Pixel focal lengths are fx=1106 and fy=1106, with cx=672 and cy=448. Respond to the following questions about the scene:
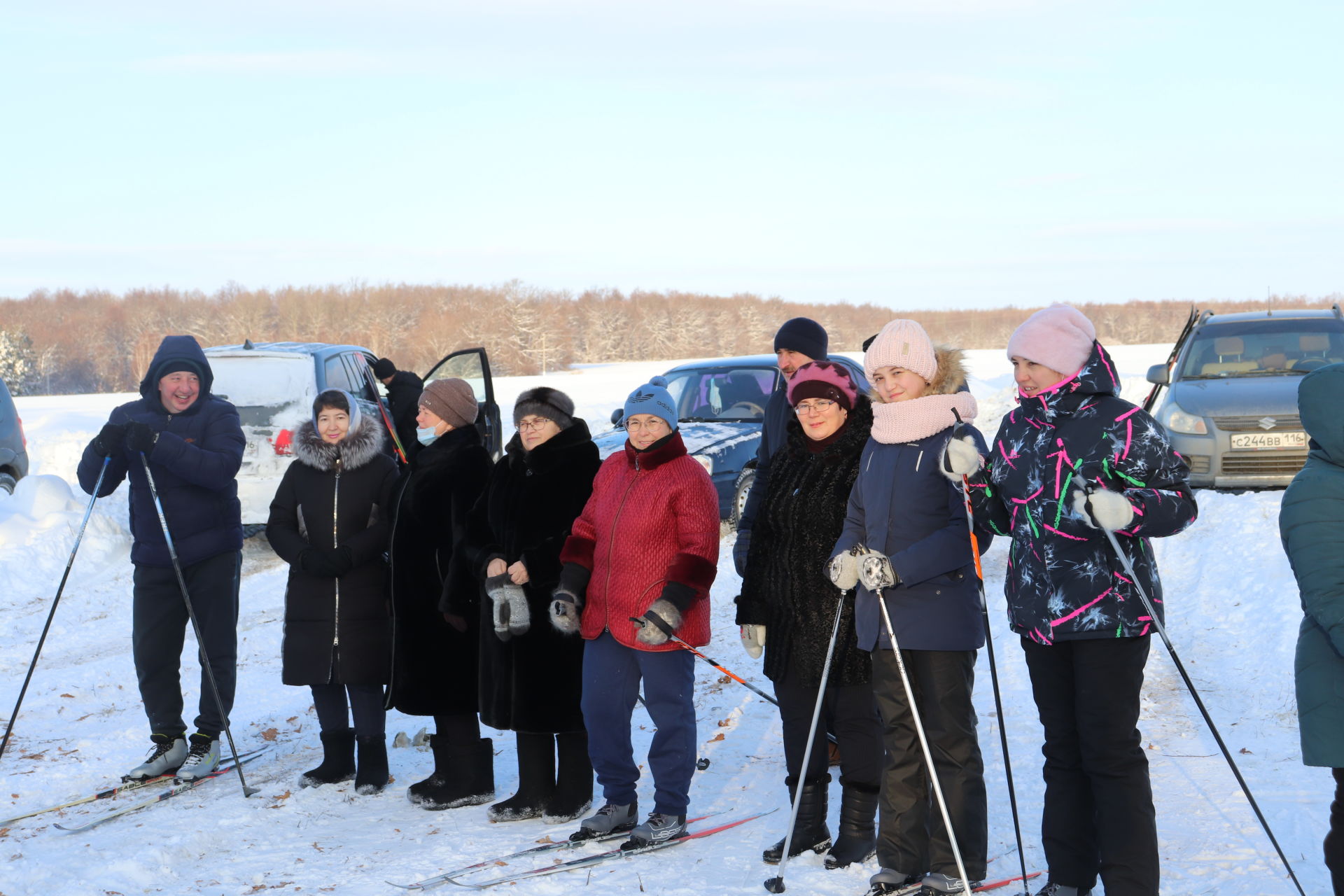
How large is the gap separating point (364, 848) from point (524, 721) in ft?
2.61

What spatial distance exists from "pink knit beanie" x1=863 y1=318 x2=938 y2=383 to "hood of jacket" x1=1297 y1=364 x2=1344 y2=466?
1.25 metres

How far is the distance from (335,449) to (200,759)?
163 centimetres

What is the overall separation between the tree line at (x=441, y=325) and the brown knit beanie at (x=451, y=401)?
47.1 m

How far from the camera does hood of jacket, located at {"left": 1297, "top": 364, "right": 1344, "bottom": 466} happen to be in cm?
296

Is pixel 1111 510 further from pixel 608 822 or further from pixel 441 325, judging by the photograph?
pixel 441 325

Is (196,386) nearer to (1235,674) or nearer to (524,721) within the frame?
(524,721)

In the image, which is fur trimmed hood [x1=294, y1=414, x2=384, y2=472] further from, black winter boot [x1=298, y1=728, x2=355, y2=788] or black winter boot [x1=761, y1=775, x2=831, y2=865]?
black winter boot [x1=761, y1=775, x2=831, y2=865]

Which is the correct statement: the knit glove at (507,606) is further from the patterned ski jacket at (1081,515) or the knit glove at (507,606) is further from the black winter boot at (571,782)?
the patterned ski jacket at (1081,515)

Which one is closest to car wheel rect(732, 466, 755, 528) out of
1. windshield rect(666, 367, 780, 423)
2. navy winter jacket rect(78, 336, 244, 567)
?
windshield rect(666, 367, 780, 423)

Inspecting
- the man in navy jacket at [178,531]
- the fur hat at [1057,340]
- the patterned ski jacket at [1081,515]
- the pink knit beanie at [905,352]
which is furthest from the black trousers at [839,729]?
the man in navy jacket at [178,531]

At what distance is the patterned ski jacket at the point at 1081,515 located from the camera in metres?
3.36

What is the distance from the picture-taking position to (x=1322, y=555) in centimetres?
295

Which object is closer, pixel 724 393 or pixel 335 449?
pixel 335 449

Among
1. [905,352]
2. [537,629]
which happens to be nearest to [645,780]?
[537,629]
